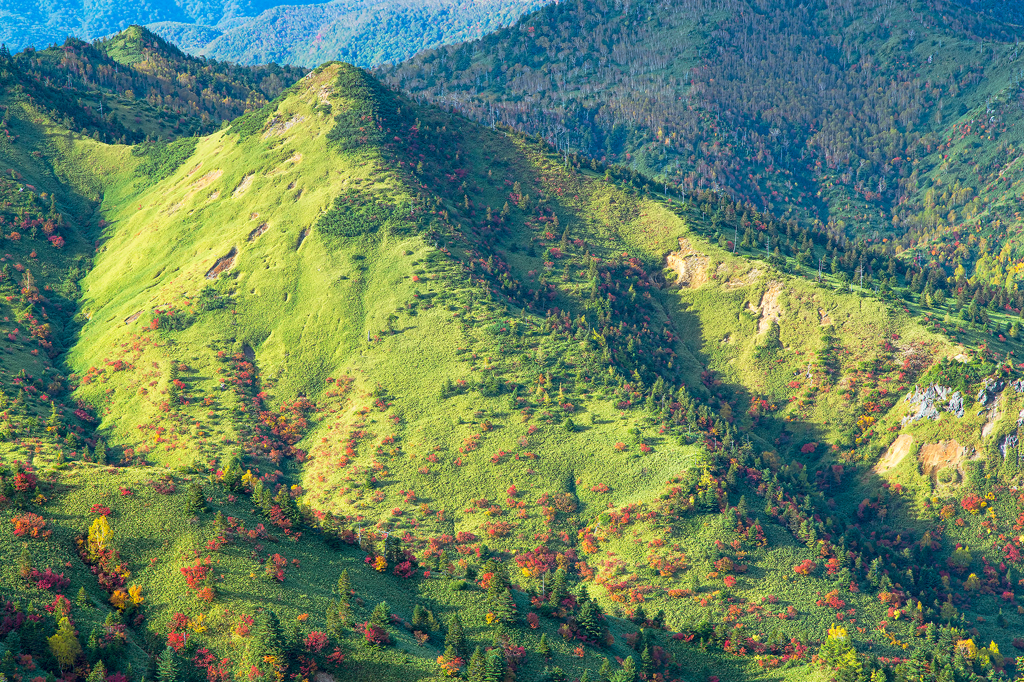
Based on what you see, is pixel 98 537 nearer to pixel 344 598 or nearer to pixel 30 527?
pixel 30 527

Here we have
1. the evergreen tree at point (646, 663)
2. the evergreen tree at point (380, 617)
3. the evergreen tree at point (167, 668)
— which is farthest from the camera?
the evergreen tree at point (646, 663)

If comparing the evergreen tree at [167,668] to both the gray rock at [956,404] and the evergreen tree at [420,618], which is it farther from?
the gray rock at [956,404]

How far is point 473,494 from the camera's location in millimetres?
149125

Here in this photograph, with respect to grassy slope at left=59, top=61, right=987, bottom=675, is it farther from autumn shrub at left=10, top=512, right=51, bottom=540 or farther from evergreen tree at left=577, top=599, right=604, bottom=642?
autumn shrub at left=10, top=512, right=51, bottom=540

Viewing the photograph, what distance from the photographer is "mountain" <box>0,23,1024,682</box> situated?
327ft

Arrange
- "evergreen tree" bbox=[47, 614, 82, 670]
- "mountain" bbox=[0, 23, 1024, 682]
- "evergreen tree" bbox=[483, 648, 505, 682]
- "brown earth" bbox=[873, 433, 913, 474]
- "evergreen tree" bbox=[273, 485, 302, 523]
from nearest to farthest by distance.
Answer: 1. "evergreen tree" bbox=[47, 614, 82, 670]
2. "evergreen tree" bbox=[483, 648, 505, 682]
3. "mountain" bbox=[0, 23, 1024, 682]
4. "evergreen tree" bbox=[273, 485, 302, 523]
5. "brown earth" bbox=[873, 433, 913, 474]

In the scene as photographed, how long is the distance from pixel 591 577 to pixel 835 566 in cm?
4096

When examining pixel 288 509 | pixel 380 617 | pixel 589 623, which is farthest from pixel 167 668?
pixel 589 623

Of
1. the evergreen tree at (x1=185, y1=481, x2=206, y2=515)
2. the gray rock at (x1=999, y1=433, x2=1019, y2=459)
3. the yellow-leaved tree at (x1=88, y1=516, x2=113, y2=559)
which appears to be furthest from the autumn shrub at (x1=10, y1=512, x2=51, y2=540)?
the gray rock at (x1=999, y1=433, x2=1019, y2=459)

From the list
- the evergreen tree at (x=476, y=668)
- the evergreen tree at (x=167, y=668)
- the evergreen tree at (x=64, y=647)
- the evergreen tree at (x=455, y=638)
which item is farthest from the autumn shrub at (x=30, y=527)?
the evergreen tree at (x=476, y=668)

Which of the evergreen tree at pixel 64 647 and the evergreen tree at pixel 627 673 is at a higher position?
the evergreen tree at pixel 64 647

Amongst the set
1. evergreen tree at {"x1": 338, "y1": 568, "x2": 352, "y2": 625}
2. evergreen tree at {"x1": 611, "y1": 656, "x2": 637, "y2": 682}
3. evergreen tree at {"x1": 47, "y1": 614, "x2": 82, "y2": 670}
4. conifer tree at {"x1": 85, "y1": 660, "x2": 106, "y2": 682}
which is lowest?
evergreen tree at {"x1": 611, "y1": 656, "x2": 637, "y2": 682}

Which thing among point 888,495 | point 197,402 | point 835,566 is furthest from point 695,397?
point 197,402

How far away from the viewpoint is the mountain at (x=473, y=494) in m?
99.8
